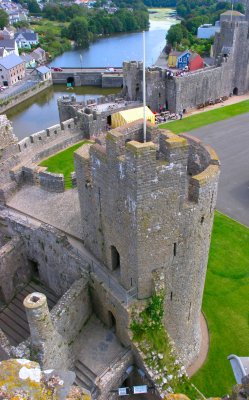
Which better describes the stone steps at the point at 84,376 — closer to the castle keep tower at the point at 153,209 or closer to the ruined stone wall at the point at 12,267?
the castle keep tower at the point at 153,209

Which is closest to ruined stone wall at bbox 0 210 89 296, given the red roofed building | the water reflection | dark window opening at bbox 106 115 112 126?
dark window opening at bbox 106 115 112 126

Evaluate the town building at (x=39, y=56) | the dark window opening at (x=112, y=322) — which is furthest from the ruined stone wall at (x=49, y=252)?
the town building at (x=39, y=56)

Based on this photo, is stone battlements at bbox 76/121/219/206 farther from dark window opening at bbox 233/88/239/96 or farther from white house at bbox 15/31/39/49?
white house at bbox 15/31/39/49

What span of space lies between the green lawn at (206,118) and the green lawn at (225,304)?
15737mm

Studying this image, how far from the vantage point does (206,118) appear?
3862cm

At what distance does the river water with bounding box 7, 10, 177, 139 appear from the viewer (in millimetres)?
46119

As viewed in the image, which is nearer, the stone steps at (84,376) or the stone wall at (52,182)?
the stone steps at (84,376)

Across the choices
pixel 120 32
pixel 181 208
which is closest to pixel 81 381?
pixel 181 208

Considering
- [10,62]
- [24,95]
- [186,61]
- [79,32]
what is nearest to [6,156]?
[24,95]

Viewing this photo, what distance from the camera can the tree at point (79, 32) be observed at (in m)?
89.3

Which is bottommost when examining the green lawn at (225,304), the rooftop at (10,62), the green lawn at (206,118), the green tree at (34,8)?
the green lawn at (225,304)

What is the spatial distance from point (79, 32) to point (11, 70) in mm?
37744

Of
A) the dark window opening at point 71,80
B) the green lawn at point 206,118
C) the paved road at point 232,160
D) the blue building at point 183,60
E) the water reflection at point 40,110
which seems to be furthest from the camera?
the dark window opening at point 71,80

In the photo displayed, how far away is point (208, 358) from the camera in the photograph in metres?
15.2
